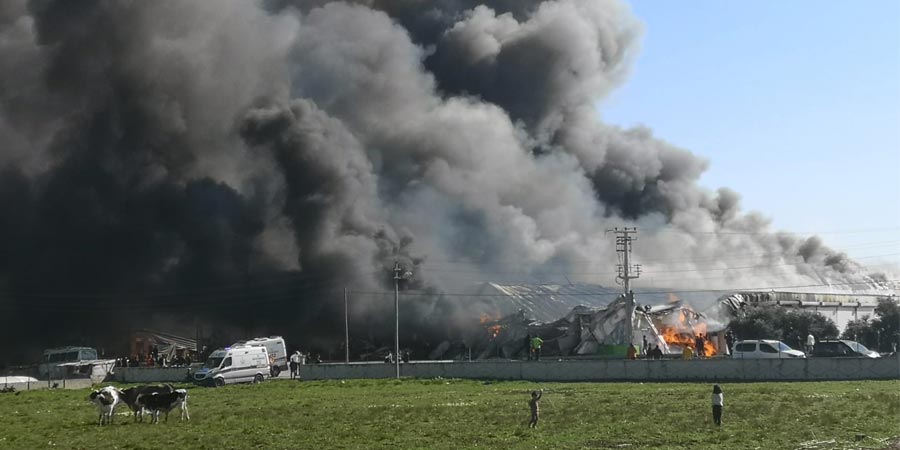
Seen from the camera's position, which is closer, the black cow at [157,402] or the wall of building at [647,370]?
the black cow at [157,402]

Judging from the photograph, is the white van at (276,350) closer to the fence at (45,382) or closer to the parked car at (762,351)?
the fence at (45,382)

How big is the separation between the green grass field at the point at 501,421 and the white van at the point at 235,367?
39.6 ft

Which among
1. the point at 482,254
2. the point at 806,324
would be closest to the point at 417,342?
the point at 482,254

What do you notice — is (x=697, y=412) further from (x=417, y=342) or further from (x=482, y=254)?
(x=482, y=254)

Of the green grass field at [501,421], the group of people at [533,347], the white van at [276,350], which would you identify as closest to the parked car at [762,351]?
the group of people at [533,347]

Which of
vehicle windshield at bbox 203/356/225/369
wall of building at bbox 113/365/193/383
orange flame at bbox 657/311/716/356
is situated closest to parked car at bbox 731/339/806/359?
orange flame at bbox 657/311/716/356

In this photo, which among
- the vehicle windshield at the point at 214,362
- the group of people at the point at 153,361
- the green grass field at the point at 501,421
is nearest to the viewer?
the green grass field at the point at 501,421

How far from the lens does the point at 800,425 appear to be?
73.7 ft

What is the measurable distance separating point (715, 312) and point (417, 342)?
20.6 metres

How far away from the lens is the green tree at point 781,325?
69.1 meters

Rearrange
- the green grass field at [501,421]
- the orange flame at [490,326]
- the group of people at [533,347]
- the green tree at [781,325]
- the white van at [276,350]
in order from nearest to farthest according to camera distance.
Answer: the green grass field at [501,421]
the group of people at [533,347]
the white van at [276,350]
the orange flame at [490,326]
the green tree at [781,325]

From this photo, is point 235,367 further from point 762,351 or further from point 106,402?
point 762,351

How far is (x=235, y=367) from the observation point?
164 ft

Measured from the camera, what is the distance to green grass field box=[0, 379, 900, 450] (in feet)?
67.4
